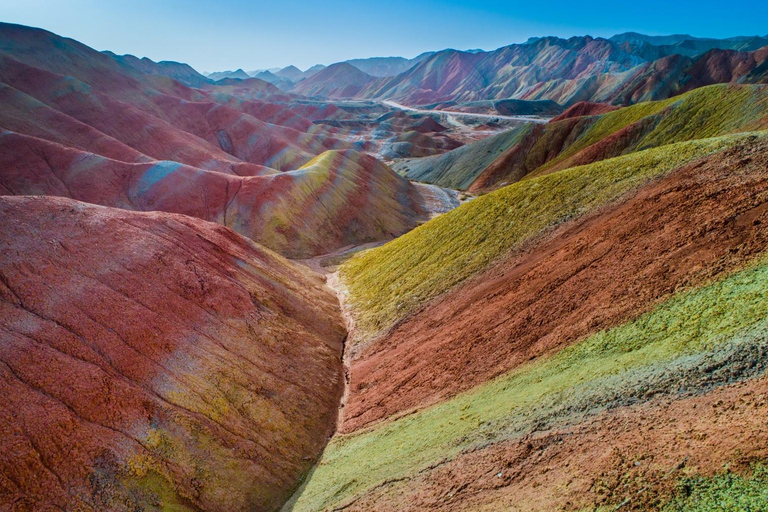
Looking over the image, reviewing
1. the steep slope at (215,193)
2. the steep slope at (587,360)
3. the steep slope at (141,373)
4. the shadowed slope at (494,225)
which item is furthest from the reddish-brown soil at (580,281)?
the steep slope at (215,193)

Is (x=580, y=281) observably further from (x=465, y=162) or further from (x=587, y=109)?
(x=587, y=109)

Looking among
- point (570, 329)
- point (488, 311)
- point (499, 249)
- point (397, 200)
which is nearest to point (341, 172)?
point (397, 200)

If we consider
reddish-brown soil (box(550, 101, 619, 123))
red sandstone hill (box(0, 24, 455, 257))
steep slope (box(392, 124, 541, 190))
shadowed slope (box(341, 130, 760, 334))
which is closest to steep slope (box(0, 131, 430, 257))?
red sandstone hill (box(0, 24, 455, 257))

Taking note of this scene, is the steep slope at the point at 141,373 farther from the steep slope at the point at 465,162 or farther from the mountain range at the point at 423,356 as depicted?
the steep slope at the point at 465,162

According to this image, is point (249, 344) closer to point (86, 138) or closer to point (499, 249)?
point (499, 249)

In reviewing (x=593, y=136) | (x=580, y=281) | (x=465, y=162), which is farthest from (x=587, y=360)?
(x=465, y=162)
